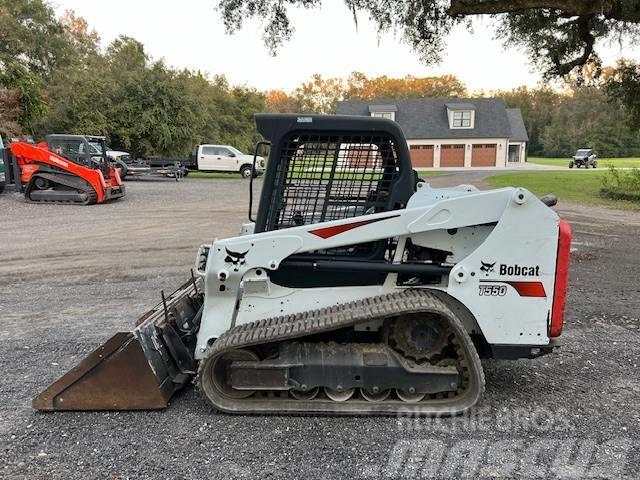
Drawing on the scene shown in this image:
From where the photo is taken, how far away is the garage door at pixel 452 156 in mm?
52812

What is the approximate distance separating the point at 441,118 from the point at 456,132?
222 centimetres

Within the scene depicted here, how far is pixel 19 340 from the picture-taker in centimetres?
540

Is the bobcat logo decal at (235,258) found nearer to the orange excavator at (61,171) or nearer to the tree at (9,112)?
the orange excavator at (61,171)

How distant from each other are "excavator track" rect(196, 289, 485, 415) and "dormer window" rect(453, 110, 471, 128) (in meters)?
51.9

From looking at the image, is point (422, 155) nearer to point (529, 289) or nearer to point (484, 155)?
point (484, 155)

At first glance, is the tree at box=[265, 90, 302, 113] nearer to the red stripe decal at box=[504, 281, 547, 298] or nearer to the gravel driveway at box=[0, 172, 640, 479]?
the gravel driveway at box=[0, 172, 640, 479]

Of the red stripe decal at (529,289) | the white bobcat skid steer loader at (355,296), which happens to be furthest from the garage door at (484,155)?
the red stripe decal at (529,289)

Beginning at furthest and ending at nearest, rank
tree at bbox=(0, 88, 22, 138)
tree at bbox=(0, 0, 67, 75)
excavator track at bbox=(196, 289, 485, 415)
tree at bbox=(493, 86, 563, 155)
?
tree at bbox=(493, 86, 563, 155) → tree at bbox=(0, 0, 67, 75) → tree at bbox=(0, 88, 22, 138) → excavator track at bbox=(196, 289, 485, 415)

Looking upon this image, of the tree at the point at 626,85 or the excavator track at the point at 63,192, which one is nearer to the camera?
the tree at the point at 626,85

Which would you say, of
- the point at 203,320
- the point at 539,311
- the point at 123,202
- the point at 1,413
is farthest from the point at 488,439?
the point at 123,202

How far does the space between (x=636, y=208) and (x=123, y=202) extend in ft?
54.8

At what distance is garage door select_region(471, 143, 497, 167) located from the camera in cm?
5244

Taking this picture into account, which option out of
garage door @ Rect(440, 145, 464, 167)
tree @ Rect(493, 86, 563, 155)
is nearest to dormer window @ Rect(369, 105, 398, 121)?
garage door @ Rect(440, 145, 464, 167)

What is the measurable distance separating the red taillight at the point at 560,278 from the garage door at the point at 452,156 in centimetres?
5075
